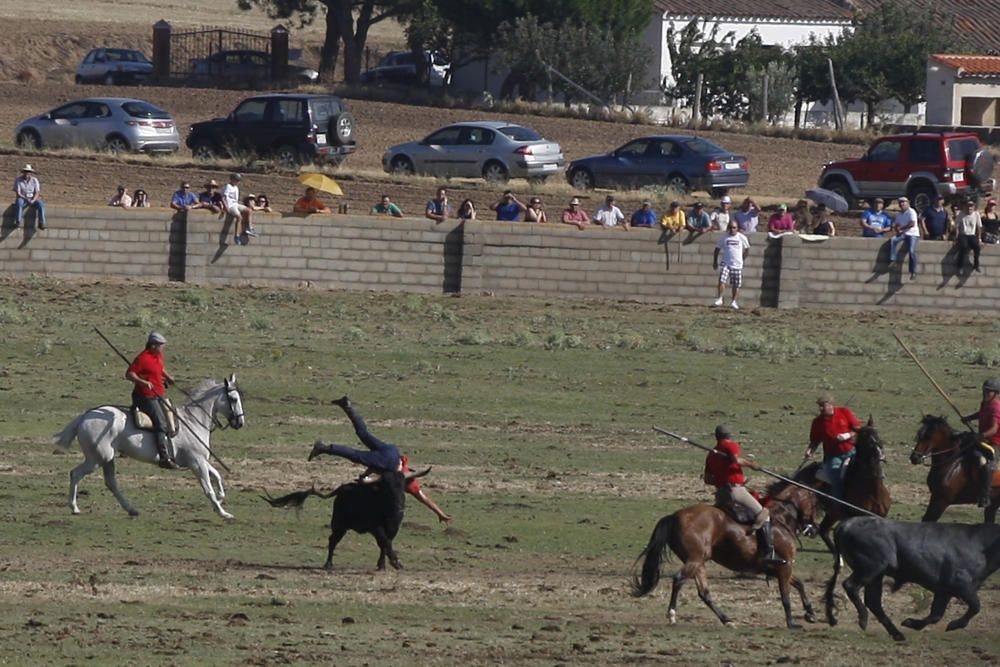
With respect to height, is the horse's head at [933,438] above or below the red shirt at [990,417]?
below

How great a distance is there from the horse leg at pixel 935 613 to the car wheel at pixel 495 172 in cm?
3252

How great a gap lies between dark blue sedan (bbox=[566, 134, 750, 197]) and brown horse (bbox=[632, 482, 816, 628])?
30594mm

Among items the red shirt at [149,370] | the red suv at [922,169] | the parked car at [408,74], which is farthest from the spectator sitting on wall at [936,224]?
the parked car at [408,74]

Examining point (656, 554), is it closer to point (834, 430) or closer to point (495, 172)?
point (834, 430)

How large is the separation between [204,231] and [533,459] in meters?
13.9

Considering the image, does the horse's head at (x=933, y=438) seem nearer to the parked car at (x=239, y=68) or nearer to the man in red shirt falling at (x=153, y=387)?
the man in red shirt falling at (x=153, y=387)

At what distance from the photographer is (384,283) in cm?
3531

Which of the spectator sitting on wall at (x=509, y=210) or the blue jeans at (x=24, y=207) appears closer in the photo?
the blue jeans at (x=24, y=207)

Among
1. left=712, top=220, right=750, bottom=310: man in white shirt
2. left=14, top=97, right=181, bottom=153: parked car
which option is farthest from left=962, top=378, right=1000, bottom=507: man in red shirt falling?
left=14, top=97, right=181, bottom=153: parked car

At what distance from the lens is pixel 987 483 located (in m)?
17.8

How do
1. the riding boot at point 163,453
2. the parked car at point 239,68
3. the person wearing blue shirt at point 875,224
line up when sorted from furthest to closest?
the parked car at point 239,68 → the person wearing blue shirt at point 875,224 → the riding boot at point 163,453

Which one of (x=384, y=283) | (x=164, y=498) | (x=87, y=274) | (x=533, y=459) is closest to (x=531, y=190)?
(x=384, y=283)

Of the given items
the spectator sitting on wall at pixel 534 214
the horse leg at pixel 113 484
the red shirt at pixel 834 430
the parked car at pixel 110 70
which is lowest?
the horse leg at pixel 113 484

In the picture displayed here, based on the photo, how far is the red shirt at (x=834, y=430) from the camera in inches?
690
